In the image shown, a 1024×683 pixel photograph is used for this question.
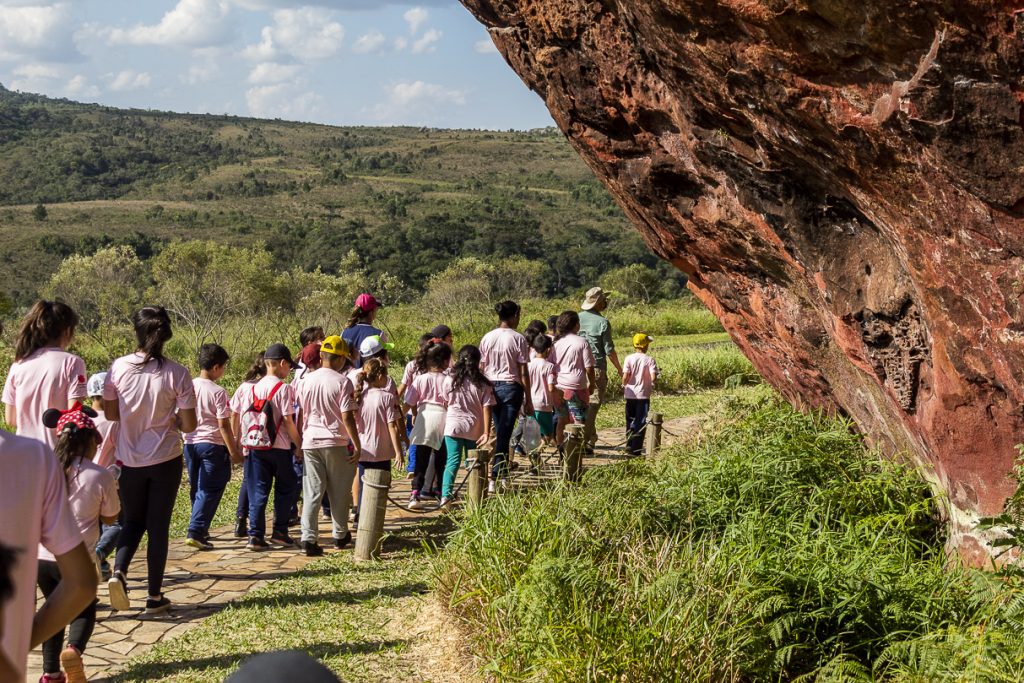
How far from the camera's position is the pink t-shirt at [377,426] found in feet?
25.8

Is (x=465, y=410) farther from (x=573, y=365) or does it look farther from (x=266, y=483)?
(x=573, y=365)

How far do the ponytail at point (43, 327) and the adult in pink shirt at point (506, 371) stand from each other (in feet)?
14.1

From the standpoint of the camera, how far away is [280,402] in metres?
7.55

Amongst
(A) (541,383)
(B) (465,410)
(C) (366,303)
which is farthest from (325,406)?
(A) (541,383)

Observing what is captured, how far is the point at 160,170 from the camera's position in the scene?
85.7 meters

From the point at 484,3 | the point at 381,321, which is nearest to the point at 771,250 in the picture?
the point at 484,3

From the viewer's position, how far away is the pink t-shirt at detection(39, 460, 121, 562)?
16.1ft

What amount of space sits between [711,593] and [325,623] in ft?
8.33

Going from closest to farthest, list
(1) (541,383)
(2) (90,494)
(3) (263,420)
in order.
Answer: (2) (90,494), (3) (263,420), (1) (541,383)

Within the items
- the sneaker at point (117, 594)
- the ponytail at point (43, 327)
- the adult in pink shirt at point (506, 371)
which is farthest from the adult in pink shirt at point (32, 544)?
the adult in pink shirt at point (506, 371)

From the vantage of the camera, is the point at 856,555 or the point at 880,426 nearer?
the point at 856,555

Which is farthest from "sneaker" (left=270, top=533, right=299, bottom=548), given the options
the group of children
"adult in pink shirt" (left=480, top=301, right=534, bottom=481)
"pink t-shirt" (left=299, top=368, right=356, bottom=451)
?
"adult in pink shirt" (left=480, top=301, right=534, bottom=481)

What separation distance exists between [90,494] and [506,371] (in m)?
5.00

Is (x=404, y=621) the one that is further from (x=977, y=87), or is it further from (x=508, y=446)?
(x=977, y=87)
